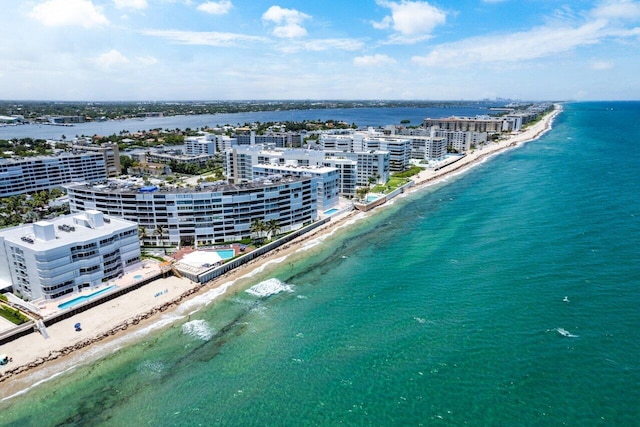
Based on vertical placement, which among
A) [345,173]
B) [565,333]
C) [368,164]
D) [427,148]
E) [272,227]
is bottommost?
[565,333]

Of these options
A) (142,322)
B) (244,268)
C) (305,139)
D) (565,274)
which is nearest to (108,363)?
(142,322)

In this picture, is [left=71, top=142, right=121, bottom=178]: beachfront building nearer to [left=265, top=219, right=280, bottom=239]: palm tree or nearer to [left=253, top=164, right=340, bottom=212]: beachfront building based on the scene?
[left=253, top=164, right=340, bottom=212]: beachfront building

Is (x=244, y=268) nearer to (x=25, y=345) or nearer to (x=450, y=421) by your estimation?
(x=25, y=345)

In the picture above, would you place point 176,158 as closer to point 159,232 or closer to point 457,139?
point 159,232

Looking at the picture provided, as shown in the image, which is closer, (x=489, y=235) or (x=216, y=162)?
(x=489, y=235)

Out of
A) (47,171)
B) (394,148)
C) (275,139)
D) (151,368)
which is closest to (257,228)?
(151,368)
